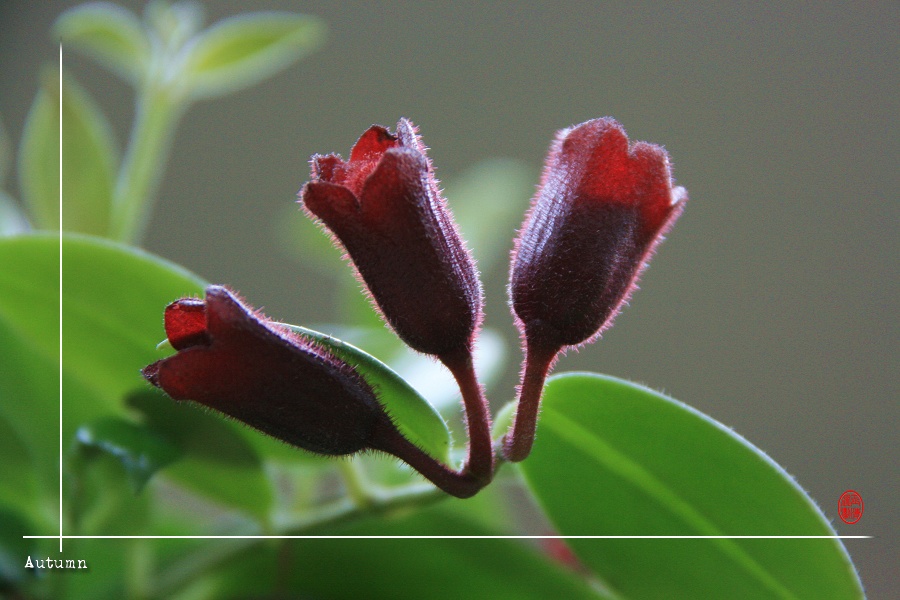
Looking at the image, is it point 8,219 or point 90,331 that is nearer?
point 90,331

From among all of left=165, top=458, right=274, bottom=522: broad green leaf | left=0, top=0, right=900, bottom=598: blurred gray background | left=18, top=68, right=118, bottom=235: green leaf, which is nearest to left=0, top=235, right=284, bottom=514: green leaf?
left=165, top=458, right=274, bottom=522: broad green leaf

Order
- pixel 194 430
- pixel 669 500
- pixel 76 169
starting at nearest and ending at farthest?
pixel 669 500 < pixel 194 430 < pixel 76 169

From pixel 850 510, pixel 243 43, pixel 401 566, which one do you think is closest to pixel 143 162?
pixel 243 43

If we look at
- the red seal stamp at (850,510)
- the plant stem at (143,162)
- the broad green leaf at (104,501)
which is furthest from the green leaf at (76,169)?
the red seal stamp at (850,510)

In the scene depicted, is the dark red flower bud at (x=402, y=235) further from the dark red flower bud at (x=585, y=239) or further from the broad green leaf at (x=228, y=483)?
the broad green leaf at (x=228, y=483)

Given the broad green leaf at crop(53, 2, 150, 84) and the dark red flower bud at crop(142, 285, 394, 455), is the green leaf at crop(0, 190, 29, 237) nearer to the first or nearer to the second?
the broad green leaf at crop(53, 2, 150, 84)

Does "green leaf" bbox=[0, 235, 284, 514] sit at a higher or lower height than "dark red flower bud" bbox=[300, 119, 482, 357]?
lower

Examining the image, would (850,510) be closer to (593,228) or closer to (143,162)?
(593,228)
